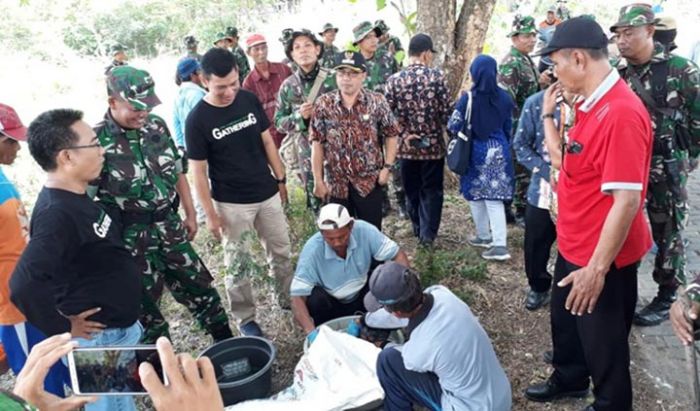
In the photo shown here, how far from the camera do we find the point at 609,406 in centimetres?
247

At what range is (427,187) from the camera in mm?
4746

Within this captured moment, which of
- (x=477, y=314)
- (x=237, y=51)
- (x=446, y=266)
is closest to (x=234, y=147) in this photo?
(x=446, y=266)

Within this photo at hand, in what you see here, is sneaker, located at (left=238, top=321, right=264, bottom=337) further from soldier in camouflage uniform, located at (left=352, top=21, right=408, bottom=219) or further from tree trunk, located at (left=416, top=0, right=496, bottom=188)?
tree trunk, located at (left=416, top=0, right=496, bottom=188)

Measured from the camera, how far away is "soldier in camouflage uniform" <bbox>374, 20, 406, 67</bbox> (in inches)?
237

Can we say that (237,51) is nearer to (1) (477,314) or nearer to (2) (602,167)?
(1) (477,314)

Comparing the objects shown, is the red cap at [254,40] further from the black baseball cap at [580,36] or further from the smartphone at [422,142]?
the black baseball cap at [580,36]

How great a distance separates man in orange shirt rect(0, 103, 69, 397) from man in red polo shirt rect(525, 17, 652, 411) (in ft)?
8.78

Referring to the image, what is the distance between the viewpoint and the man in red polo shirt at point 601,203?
2047 millimetres

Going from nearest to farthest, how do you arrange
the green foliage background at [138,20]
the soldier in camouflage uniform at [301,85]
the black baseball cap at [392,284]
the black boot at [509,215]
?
the black baseball cap at [392,284] < the soldier in camouflage uniform at [301,85] < the black boot at [509,215] < the green foliage background at [138,20]

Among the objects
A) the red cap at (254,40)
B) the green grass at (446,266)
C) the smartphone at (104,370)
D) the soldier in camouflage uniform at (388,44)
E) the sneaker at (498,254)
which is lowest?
the sneaker at (498,254)

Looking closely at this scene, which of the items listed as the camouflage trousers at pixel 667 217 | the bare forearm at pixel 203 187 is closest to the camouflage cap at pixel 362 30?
the bare forearm at pixel 203 187

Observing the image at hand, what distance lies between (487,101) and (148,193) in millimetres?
2692

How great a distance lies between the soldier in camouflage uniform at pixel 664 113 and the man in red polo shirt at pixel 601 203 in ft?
3.66

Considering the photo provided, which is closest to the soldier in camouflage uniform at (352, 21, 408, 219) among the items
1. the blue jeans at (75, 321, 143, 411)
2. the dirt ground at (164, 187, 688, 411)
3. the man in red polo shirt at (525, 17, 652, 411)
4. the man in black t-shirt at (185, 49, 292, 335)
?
the dirt ground at (164, 187, 688, 411)
